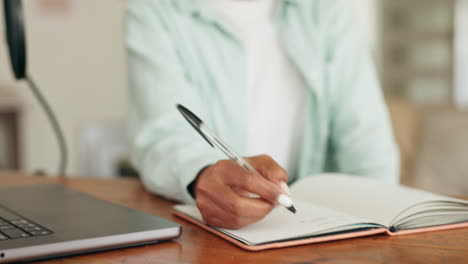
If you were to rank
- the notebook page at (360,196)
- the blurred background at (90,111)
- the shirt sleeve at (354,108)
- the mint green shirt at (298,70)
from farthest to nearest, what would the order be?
the blurred background at (90,111) → the shirt sleeve at (354,108) → the mint green shirt at (298,70) → the notebook page at (360,196)

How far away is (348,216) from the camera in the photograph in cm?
60

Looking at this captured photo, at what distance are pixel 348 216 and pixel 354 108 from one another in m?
0.54

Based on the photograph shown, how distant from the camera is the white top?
112 centimetres

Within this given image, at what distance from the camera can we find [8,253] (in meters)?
0.47

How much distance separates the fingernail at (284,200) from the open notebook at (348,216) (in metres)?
0.04

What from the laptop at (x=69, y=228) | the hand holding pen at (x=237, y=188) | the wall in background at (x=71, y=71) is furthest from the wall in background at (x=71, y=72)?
the hand holding pen at (x=237, y=188)

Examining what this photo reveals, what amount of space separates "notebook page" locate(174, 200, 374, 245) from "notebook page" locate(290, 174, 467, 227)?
0.14 feet

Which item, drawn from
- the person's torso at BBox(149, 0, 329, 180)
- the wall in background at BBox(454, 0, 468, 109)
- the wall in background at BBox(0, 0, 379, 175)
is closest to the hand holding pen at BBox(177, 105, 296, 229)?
the person's torso at BBox(149, 0, 329, 180)

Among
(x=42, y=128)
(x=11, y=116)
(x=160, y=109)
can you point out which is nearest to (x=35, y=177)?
(x=160, y=109)

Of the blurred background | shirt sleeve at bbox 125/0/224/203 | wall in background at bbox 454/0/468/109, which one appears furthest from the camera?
wall in background at bbox 454/0/468/109

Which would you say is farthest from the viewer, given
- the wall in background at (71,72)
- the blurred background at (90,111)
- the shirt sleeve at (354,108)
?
the wall in background at (71,72)

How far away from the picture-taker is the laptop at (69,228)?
0.49 metres

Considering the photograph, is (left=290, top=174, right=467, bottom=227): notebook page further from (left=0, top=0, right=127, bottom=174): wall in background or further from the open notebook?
(left=0, top=0, right=127, bottom=174): wall in background

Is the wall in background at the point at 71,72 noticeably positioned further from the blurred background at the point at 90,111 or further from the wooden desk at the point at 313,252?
the wooden desk at the point at 313,252
